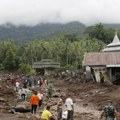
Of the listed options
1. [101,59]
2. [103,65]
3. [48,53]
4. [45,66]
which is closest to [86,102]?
[103,65]

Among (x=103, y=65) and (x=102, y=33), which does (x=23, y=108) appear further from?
(x=102, y=33)

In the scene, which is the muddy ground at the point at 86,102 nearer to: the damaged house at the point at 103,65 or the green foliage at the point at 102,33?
the damaged house at the point at 103,65

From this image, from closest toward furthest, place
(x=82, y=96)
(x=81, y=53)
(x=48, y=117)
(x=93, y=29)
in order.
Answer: (x=48, y=117) → (x=82, y=96) → (x=81, y=53) → (x=93, y=29)

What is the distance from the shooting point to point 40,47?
10750 cm

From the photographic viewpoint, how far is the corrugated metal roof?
48.3 metres

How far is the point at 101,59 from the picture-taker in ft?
163

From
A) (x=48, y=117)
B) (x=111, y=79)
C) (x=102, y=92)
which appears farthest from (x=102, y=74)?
(x=48, y=117)

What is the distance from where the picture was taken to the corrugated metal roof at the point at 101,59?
158ft

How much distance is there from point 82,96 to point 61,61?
64.5 m

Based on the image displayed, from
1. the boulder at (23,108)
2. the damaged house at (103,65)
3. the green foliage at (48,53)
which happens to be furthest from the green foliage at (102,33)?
the boulder at (23,108)

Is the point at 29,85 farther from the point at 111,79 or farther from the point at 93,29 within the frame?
the point at 93,29

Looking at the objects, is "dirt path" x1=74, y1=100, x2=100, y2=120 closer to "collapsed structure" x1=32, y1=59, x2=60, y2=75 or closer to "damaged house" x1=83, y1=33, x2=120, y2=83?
"damaged house" x1=83, y1=33, x2=120, y2=83

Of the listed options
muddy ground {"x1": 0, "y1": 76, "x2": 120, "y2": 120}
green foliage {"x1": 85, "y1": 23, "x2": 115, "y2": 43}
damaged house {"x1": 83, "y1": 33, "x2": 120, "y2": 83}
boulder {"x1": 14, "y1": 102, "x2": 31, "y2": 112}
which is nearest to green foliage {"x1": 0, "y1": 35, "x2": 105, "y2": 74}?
green foliage {"x1": 85, "y1": 23, "x2": 115, "y2": 43}

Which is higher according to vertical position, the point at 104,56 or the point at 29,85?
the point at 104,56
